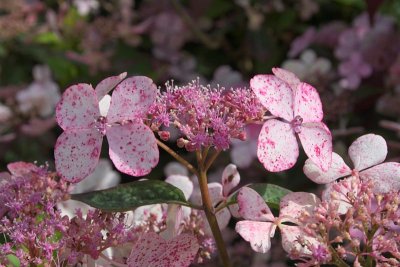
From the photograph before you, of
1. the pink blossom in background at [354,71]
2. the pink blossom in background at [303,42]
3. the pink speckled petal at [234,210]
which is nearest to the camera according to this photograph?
the pink speckled petal at [234,210]

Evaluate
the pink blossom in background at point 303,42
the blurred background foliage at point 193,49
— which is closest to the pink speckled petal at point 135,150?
the blurred background foliage at point 193,49

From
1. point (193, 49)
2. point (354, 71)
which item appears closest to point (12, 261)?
point (354, 71)

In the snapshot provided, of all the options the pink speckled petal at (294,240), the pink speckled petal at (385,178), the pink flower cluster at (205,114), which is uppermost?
the pink flower cluster at (205,114)

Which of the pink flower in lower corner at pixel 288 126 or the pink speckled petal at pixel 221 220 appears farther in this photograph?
the pink speckled petal at pixel 221 220

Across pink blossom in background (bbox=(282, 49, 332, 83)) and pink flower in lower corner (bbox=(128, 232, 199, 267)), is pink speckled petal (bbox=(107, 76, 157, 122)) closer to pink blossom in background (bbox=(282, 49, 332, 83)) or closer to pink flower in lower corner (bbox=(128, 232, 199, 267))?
pink flower in lower corner (bbox=(128, 232, 199, 267))

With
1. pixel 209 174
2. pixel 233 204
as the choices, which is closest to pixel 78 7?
pixel 209 174

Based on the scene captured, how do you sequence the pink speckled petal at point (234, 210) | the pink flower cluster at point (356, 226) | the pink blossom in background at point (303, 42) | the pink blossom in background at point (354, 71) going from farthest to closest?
the pink blossom in background at point (303, 42) < the pink blossom in background at point (354, 71) < the pink speckled petal at point (234, 210) < the pink flower cluster at point (356, 226)

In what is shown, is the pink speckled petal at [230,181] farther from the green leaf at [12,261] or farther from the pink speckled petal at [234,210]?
the green leaf at [12,261]

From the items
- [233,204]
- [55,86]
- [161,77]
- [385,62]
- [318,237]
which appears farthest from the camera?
[161,77]

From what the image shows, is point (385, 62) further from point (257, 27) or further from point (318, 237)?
point (318, 237)
